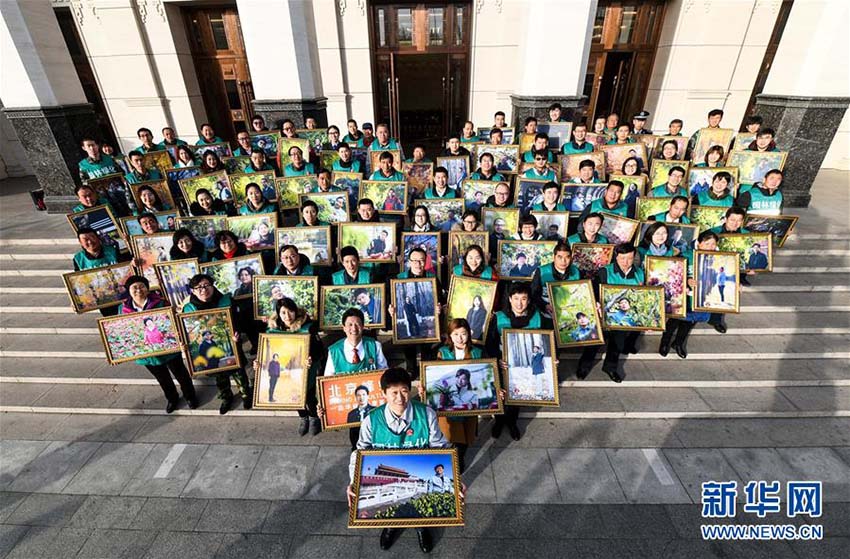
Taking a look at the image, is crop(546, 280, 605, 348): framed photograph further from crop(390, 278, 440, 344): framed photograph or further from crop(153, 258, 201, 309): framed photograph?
crop(153, 258, 201, 309): framed photograph

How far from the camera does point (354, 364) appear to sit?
4.75m

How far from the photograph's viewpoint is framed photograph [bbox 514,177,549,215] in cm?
805

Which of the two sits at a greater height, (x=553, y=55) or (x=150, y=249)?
Answer: (x=553, y=55)

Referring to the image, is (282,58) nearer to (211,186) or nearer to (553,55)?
(211,186)

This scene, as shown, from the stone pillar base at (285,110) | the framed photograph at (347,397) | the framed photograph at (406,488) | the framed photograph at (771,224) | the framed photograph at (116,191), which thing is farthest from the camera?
the stone pillar base at (285,110)

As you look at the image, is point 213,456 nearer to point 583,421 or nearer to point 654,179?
point 583,421

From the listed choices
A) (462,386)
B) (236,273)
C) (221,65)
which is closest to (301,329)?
(236,273)

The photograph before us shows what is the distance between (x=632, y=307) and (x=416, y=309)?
3.16m

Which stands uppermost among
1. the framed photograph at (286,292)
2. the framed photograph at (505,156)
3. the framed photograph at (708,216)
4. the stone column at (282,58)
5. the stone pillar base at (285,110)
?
the stone column at (282,58)

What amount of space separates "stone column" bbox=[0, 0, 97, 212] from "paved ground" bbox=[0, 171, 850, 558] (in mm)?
5033

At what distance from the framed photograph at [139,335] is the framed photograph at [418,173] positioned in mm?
5444

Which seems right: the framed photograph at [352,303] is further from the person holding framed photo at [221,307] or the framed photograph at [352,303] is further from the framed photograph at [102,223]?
the framed photograph at [102,223]

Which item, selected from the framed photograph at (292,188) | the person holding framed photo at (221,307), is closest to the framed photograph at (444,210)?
the framed photograph at (292,188)

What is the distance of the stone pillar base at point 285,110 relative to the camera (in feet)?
35.1
